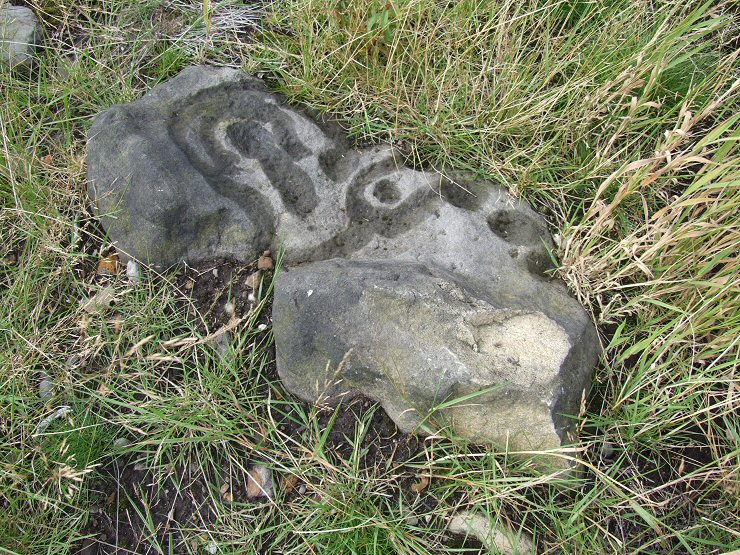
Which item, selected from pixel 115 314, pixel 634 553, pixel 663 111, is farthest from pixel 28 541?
pixel 663 111

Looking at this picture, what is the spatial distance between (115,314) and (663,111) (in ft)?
6.48

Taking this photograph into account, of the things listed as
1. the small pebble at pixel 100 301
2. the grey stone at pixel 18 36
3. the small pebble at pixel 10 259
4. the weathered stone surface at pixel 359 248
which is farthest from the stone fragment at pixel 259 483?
the grey stone at pixel 18 36

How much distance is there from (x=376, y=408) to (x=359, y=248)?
508 millimetres

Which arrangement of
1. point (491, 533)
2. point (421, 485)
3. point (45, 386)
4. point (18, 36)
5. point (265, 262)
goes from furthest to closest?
point (18, 36), point (265, 262), point (45, 386), point (421, 485), point (491, 533)

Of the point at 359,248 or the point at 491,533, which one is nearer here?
the point at 491,533

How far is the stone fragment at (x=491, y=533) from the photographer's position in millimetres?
1653

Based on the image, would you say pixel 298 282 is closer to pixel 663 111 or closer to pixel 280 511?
pixel 280 511

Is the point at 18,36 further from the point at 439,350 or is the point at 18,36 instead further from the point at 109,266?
the point at 439,350

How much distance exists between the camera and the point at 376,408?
6.08 feet

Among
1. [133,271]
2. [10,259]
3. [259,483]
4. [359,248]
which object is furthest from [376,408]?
[10,259]

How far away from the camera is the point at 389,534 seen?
65.4 inches

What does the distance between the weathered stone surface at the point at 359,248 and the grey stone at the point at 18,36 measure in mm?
739

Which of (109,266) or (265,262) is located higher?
(265,262)

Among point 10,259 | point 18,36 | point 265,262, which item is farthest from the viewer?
point 18,36
